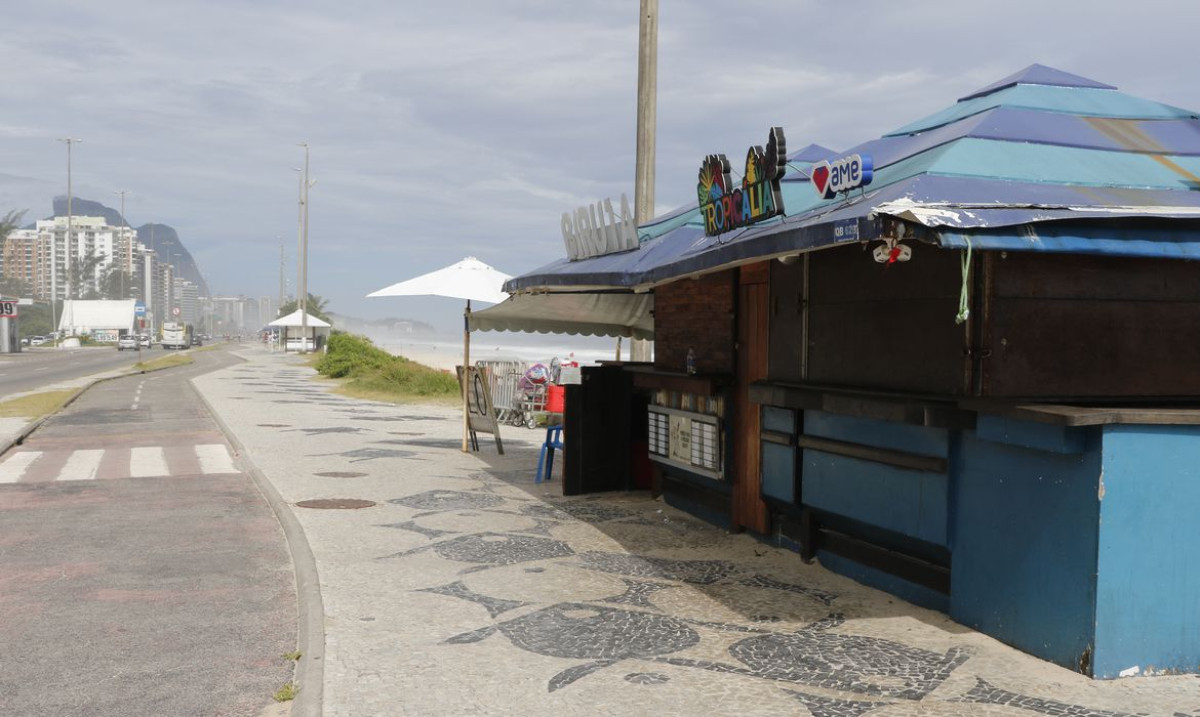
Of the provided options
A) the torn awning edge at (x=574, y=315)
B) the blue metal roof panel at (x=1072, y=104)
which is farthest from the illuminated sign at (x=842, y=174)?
the torn awning edge at (x=574, y=315)

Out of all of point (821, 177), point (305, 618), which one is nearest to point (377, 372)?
point (305, 618)

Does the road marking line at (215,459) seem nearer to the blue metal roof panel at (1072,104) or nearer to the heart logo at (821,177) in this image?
the heart logo at (821,177)

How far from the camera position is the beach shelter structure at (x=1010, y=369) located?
5504 mm

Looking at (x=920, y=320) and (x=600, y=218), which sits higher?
(x=600, y=218)

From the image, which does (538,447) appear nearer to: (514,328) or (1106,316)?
(514,328)

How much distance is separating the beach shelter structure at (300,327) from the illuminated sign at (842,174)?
199ft

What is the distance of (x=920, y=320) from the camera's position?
6.76m

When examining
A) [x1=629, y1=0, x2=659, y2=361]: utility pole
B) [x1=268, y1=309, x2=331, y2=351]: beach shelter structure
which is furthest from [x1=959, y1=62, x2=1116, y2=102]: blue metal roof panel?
[x1=268, y1=309, x2=331, y2=351]: beach shelter structure

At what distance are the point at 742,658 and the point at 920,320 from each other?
2.50m

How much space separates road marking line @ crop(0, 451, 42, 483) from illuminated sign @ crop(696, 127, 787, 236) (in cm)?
977

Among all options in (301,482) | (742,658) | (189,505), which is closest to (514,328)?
(301,482)

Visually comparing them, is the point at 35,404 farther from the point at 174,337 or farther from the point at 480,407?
the point at 174,337

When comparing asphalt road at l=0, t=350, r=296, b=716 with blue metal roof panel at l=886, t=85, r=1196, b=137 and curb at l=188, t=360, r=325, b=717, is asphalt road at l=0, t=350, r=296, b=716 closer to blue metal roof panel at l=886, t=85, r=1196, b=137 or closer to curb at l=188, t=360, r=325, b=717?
curb at l=188, t=360, r=325, b=717

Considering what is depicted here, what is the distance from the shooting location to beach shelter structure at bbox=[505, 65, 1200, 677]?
5.50m
